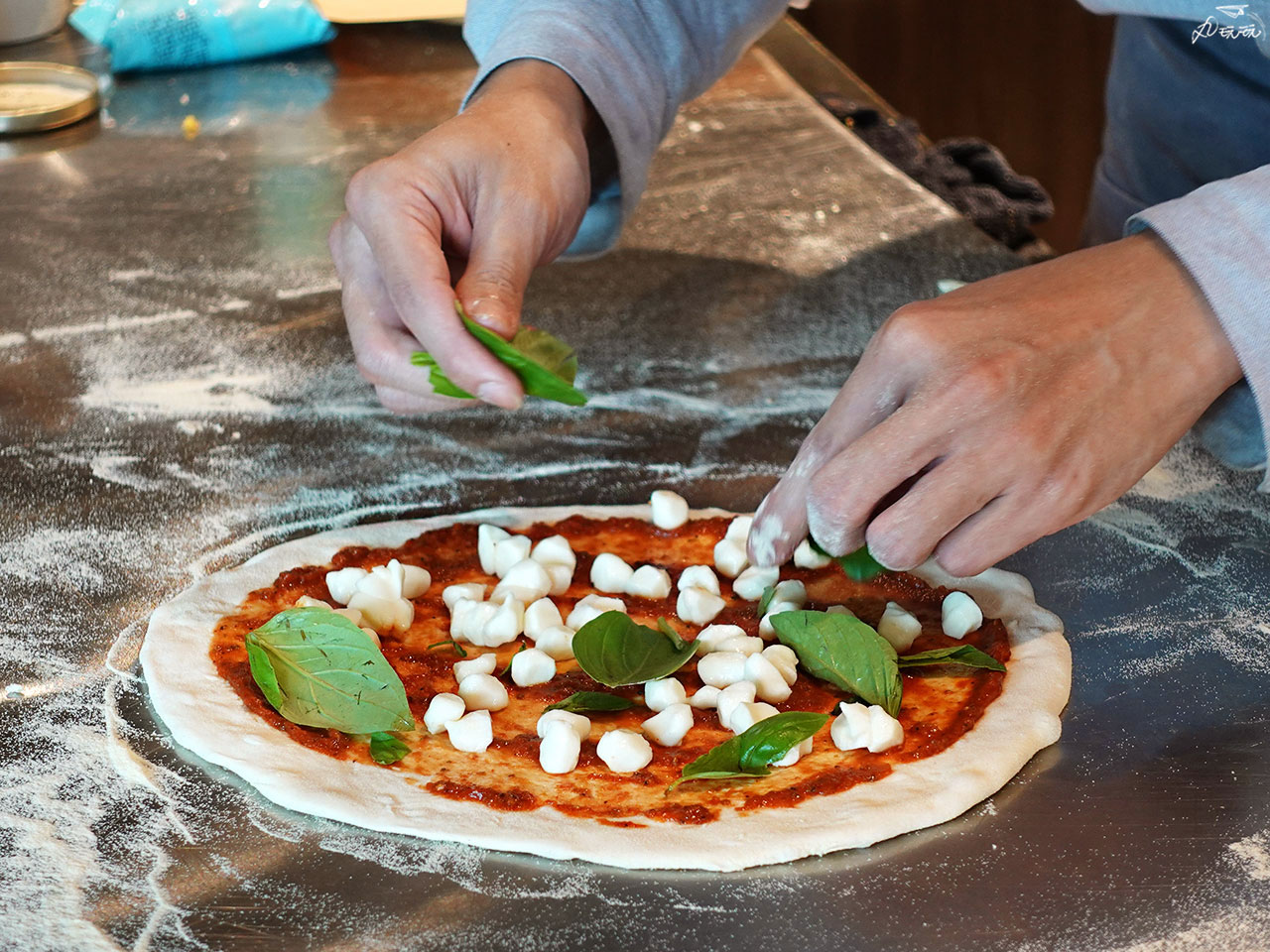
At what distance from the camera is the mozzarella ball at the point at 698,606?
1261 millimetres

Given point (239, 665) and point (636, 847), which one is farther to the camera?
point (239, 665)

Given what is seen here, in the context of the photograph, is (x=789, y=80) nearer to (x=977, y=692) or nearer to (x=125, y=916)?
(x=977, y=692)

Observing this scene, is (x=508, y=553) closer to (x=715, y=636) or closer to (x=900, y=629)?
(x=715, y=636)

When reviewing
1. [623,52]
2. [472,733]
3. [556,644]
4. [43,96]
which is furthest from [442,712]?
[43,96]

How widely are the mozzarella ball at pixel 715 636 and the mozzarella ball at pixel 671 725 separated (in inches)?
3.8

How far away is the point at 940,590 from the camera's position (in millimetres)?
1316

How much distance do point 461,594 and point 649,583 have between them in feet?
0.61

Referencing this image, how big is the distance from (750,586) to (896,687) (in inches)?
8.4

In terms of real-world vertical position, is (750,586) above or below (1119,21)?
below

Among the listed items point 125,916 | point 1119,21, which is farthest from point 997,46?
point 125,916

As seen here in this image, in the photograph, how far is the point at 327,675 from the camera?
3.60 feet

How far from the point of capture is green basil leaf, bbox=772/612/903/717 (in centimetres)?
113

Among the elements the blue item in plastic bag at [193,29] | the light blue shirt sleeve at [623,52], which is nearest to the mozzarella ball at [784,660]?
the light blue shirt sleeve at [623,52]

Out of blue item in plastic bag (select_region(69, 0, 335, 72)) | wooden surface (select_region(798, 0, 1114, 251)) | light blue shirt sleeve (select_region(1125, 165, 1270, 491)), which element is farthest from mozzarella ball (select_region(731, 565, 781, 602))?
wooden surface (select_region(798, 0, 1114, 251))
